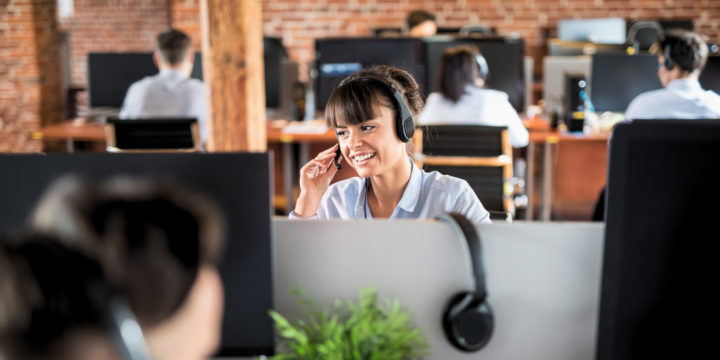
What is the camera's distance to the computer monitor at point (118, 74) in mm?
4016

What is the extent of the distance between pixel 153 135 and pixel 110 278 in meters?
2.49

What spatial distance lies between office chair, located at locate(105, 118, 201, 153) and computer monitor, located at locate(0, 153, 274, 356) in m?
2.07

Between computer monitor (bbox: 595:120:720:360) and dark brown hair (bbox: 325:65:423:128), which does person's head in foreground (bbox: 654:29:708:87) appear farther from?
computer monitor (bbox: 595:120:720:360)

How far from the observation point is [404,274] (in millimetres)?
813

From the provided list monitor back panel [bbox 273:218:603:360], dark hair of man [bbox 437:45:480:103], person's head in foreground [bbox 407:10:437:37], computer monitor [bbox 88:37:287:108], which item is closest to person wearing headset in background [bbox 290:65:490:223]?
monitor back panel [bbox 273:218:603:360]

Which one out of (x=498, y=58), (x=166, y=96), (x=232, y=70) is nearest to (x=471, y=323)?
(x=232, y=70)

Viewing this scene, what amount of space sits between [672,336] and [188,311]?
0.58 m

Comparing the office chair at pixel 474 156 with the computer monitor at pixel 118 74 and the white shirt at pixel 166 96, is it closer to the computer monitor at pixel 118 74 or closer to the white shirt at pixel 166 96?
the white shirt at pixel 166 96

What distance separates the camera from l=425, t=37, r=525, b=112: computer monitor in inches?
149

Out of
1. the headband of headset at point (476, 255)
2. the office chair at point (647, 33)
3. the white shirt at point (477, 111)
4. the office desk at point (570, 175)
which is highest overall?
the office chair at point (647, 33)

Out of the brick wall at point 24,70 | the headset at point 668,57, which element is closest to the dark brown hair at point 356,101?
the headset at point 668,57

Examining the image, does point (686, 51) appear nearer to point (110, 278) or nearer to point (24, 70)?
point (110, 278)

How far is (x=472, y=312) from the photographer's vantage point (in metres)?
0.77

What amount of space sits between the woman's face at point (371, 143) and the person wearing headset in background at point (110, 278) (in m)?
0.82
